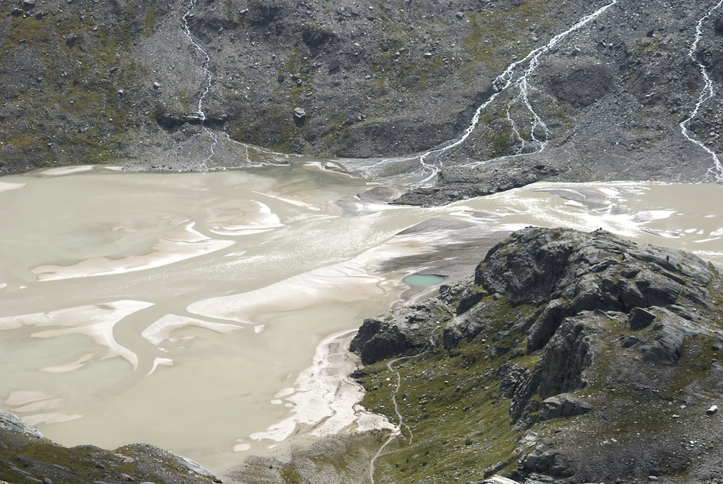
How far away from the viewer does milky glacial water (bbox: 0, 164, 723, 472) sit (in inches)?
2891

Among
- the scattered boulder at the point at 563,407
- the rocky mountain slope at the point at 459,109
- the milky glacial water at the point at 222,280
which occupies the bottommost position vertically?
the milky glacial water at the point at 222,280

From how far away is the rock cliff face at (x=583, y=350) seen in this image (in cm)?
4444

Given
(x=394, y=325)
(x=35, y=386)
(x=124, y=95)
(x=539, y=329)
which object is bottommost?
(x=35, y=386)

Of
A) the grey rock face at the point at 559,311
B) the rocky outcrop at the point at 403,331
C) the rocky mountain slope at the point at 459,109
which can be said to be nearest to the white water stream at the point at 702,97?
the rocky mountain slope at the point at 459,109

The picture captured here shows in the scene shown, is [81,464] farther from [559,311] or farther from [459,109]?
[459,109]

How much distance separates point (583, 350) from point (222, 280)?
69.4m

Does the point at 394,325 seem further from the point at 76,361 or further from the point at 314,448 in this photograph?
the point at 76,361

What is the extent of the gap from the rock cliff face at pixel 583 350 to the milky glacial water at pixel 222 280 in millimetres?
10180

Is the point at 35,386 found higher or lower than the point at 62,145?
lower

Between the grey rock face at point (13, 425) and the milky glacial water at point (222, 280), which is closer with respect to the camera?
the grey rock face at point (13, 425)

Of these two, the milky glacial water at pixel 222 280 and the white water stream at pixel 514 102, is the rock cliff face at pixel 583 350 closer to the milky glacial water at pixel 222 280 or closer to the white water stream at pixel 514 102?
the milky glacial water at pixel 222 280

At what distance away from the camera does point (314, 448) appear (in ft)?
212

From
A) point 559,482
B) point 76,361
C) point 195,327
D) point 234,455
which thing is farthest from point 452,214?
point 559,482

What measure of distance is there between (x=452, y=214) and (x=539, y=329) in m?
78.7
